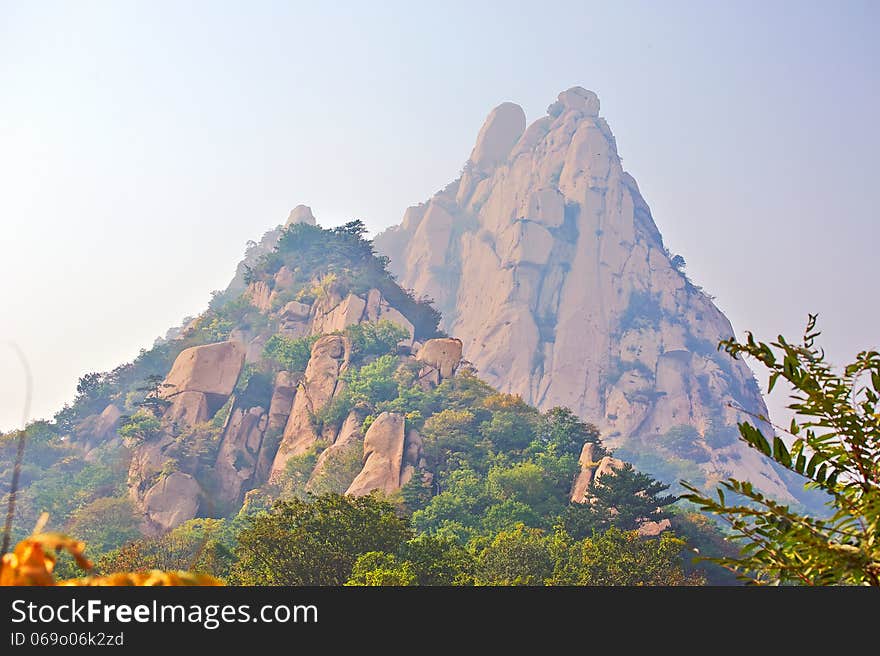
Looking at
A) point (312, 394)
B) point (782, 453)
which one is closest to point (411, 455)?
point (312, 394)

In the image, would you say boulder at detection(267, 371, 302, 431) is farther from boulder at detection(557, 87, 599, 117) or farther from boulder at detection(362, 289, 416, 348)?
boulder at detection(557, 87, 599, 117)

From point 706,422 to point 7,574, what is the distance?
65.1m

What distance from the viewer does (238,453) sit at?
37.4 metres

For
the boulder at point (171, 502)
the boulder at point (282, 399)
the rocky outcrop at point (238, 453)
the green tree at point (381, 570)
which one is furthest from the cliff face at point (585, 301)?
the green tree at point (381, 570)

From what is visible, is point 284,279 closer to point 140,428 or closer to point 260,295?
point 260,295

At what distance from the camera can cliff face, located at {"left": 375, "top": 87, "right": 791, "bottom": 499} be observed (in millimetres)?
63844

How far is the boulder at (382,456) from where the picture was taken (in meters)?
31.3

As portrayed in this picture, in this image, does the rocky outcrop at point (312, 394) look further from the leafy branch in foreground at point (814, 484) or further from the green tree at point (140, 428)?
the leafy branch in foreground at point (814, 484)

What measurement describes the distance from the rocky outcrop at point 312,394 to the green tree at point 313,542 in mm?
15512

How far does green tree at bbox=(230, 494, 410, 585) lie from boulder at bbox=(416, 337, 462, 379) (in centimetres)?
1921

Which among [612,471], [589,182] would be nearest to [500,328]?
[589,182]

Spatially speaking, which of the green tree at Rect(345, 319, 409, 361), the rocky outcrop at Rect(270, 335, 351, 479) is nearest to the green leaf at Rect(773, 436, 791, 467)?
the rocky outcrop at Rect(270, 335, 351, 479)

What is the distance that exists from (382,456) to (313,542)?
1239 cm
